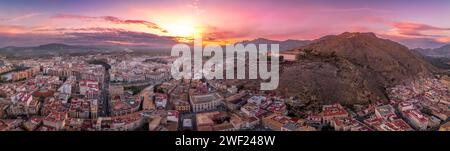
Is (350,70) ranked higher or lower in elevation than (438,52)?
lower

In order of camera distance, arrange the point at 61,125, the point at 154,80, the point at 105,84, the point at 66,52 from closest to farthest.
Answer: the point at 61,125 → the point at 105,84 → the point at 154,80 → the point at 66,52

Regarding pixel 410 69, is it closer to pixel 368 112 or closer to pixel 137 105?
pixel 368 112

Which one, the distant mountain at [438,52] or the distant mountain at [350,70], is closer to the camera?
the distant mountain at [350,70]

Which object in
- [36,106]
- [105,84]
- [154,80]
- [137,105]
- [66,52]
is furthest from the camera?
[66,52]

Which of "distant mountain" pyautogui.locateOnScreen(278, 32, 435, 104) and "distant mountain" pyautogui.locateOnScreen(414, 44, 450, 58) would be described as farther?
"distant mountain" pyautogui.locateOnScreen(414, 44, 450, 58)

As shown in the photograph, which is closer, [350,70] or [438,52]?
[350,70]
